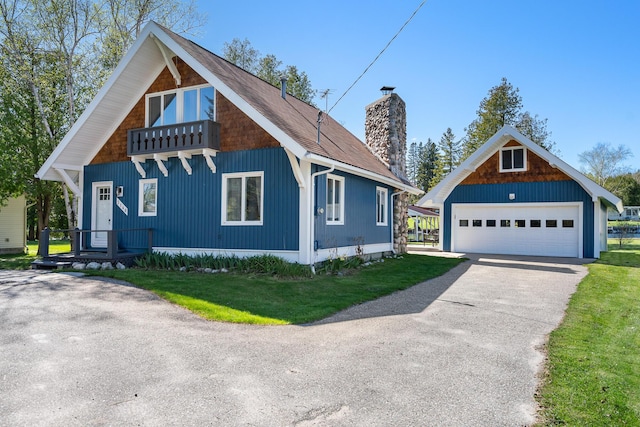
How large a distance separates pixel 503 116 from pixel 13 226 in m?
34.7

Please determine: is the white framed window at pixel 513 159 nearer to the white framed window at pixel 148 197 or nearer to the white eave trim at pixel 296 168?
the white eave trim at pixel 296 168

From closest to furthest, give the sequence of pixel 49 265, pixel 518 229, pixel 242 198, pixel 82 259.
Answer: pixel 242 198, pixel 49 265, pixel 82 259, pixel 518 229

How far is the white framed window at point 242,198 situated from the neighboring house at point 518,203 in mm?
9597

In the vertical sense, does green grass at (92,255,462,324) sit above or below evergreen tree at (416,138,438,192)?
below

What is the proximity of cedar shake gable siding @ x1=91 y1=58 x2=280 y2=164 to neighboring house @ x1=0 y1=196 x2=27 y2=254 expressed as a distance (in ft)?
31.1

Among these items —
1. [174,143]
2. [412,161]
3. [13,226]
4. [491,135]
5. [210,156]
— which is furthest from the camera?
[412,161]

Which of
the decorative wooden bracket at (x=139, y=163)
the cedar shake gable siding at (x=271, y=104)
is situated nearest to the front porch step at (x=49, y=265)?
the decorative wooden bracket at (x=139, y=163)

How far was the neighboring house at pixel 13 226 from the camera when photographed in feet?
66.7

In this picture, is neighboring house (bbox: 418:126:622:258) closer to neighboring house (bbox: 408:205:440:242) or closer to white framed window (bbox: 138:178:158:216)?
neighboring house (bbox: 408:205:440:242)

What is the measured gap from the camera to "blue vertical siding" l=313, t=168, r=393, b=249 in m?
11.4

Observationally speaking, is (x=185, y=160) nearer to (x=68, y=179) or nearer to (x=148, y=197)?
(x=148, y=197)

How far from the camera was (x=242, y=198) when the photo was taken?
38.5 feet

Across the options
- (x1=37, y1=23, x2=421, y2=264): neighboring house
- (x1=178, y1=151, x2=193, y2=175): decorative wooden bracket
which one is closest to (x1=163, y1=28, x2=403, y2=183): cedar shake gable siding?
(x1=37, y1=23, x2=421, y2=264): neighboring house

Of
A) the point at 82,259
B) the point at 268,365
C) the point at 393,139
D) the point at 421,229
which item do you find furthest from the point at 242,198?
the point at 421,229
